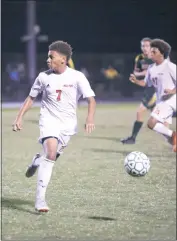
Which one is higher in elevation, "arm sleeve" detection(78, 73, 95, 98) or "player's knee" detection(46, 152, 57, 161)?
"arm sleeve" detection(78, 73, 95, 98)

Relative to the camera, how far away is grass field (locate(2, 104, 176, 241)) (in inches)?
239

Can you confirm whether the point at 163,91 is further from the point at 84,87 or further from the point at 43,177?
the point at 43,177

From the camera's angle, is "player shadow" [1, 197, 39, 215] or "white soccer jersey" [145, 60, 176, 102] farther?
"white soccer jersey" [145, 60, 176, 102]

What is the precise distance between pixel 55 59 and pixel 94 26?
2420 centimetres

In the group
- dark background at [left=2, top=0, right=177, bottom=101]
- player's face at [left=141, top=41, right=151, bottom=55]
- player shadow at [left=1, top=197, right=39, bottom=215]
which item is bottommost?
dark background at [left=2, top=0, right=177, bottom=101]

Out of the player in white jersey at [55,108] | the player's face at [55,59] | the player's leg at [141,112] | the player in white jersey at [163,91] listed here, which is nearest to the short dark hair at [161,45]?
the player in white jersey at [163,91]

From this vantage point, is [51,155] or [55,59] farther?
[51,155]

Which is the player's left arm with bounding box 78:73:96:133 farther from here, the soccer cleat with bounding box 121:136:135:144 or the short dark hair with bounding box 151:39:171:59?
the soccer cleat with bounding box 121:136:135:144

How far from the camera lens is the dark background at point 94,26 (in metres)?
19.4

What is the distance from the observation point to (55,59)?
6.17 meters

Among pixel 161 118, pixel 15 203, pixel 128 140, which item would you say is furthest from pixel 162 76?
pixel 15 203

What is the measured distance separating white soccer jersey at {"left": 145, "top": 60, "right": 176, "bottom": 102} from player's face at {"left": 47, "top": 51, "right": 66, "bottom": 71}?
14.9 feet

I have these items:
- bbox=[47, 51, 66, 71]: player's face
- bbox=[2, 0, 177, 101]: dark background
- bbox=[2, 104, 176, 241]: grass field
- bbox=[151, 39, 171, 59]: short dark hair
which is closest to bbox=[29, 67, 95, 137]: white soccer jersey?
bbox=[47, 51, 66, 71]: player's face

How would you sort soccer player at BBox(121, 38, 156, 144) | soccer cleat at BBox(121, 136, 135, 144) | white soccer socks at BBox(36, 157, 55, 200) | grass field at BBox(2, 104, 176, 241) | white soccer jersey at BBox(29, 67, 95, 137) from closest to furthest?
grass field at BBox(2, 104, 176, 241) → white soccer jersey at BBox(29, 67, 95, 137) → white soccer socks at BBox(36, 157, 55, 200) → soccer player at BBox(121, 38, 156, 144) → soccer cleat at BBox(121, 136, 135, 144)
